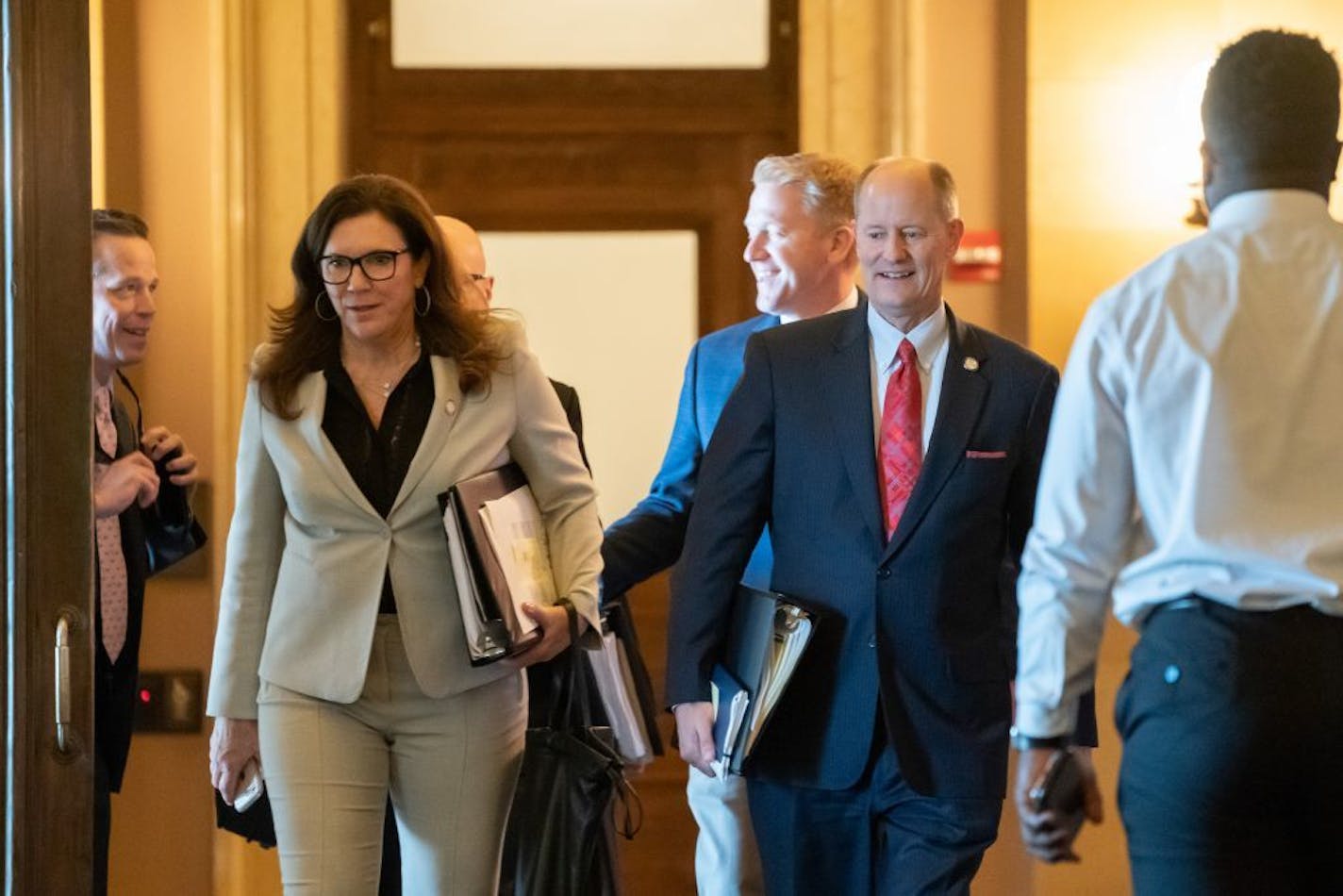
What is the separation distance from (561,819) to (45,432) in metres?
1.69

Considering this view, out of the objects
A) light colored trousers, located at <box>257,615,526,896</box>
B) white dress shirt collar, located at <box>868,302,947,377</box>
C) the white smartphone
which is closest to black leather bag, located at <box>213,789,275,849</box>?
the white smartphone

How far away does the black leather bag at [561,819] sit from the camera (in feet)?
12.9

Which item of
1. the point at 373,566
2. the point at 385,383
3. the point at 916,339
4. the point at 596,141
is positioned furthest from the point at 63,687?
the point at 596,141

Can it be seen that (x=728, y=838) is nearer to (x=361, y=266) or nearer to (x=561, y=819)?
(x=561, y=819)

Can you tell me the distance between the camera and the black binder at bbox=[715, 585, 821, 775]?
12.3 feet

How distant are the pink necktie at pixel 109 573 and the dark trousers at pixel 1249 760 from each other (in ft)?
8.35

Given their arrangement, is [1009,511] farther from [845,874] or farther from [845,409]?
[845,874]

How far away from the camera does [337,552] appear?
3.68m

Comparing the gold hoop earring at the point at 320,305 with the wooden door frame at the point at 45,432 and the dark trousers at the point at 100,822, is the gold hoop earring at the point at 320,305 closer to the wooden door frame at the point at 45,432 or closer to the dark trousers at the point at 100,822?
the dark trousers at the point at 100,822

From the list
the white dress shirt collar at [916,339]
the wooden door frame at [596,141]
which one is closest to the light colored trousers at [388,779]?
the white dress shirt collar at [916,339]

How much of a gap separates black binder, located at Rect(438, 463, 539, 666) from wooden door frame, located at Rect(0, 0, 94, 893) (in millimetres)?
1142

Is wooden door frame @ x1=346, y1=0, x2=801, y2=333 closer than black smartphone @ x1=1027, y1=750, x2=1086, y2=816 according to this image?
No

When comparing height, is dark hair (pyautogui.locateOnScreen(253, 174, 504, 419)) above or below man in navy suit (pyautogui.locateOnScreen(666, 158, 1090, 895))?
above

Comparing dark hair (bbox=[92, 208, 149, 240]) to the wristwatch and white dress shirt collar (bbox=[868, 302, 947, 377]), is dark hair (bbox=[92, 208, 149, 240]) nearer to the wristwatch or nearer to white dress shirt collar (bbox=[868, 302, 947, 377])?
white dress shirt collar (bbox=[868, 302, 947, 377])
